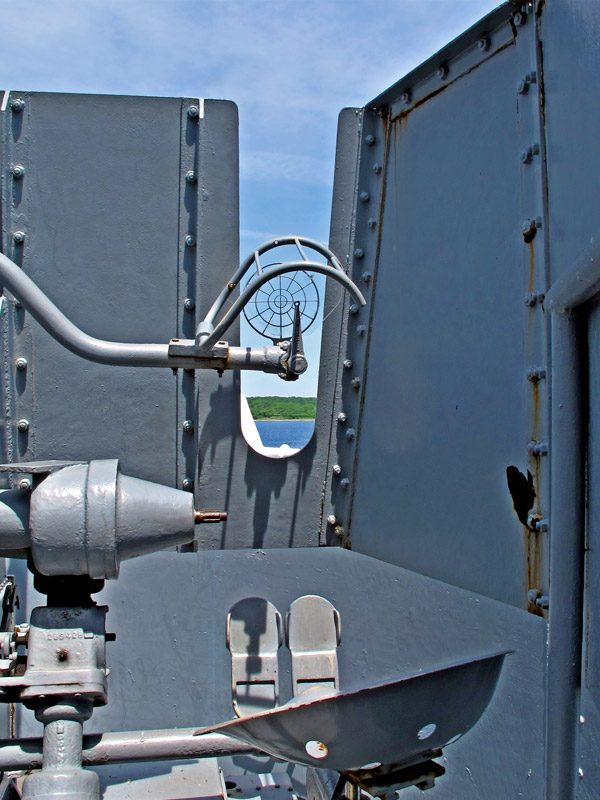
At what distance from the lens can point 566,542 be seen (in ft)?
3.82

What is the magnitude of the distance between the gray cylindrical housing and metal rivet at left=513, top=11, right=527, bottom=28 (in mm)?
1783

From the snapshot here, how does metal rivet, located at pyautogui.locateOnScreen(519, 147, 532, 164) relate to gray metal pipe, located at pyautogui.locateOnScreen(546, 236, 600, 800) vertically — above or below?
above

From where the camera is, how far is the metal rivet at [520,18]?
2.10 m

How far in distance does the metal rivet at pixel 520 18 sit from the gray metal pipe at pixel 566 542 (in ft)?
4.27

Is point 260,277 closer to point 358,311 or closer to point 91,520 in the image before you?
point 358,311

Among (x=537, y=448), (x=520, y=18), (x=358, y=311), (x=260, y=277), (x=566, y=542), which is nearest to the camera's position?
(x=566, y=542)

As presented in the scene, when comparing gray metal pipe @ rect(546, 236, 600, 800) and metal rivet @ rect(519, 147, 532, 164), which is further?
metal rivet @ rect(519, 147, 532, 164)

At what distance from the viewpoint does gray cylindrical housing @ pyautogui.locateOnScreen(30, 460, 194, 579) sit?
6.95 feet

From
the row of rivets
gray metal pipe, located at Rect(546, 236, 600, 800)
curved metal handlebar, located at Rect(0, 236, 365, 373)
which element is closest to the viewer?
gray metal pipe, located at Rect(546, 236, 600, 800)

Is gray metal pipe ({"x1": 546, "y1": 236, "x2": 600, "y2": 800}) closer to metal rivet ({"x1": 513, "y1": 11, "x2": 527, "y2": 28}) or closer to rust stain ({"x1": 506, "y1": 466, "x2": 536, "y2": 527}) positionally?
Result: rust stain ({"x1": 506, "y1": 466, "x2": 536, "y2": 527})

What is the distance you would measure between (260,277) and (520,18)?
45.4 inches

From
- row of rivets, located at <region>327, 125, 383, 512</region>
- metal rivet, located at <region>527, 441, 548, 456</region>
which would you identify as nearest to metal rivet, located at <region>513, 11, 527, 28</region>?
row of rivets, located at <region>327, 125, 383, 512</region>

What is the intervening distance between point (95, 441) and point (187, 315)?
26.3 inches

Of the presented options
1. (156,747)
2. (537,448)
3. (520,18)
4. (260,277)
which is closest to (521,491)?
(537,448)
